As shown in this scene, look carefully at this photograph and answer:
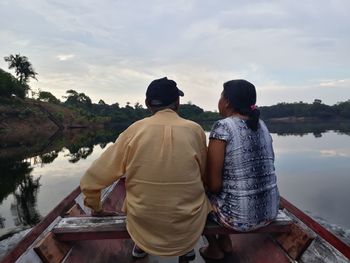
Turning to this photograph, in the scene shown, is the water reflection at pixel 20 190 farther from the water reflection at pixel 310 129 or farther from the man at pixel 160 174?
the water reflection at pixel 310 129

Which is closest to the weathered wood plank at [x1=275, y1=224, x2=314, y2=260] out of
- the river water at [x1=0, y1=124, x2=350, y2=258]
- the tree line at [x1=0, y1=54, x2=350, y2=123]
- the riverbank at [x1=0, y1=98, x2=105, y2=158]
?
the river water at [x1=0, y1=124, x2=350, y2=258]

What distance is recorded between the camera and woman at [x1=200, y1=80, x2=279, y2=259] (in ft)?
7.71

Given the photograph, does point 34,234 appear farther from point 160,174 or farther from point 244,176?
point 244,176

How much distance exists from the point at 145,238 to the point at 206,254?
3.11 ft

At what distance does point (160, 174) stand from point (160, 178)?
26mm


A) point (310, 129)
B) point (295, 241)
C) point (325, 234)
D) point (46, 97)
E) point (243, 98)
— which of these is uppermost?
point (46, 97)

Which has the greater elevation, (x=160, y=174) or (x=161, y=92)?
(x=161, y=92)

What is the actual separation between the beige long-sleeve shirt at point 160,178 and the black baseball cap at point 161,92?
0.08 m

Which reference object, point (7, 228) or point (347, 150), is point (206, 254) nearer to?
point (7, 228)

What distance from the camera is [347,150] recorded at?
19.2 metres

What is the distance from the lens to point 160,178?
7.02 ft

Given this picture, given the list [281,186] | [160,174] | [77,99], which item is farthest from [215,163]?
[77,99]

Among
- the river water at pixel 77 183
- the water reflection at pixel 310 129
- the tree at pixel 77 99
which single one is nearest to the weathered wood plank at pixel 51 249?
the river water at pixel 77 183

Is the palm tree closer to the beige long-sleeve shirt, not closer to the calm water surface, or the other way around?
the calm water surface
